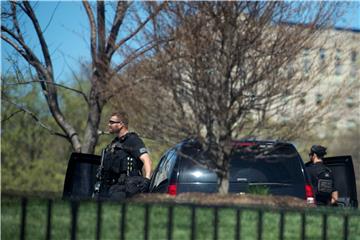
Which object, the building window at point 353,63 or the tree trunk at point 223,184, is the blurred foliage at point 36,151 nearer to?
the building window at point 353,63

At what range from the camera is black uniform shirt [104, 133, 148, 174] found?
27.1ft

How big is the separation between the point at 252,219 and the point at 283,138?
7.44 metres

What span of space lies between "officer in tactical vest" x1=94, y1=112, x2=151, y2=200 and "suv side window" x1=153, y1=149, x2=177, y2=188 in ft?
3.14

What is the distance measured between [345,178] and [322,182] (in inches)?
24.9

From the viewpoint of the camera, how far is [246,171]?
9664 mm

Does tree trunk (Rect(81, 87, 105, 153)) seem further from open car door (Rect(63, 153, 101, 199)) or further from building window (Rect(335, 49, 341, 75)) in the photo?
building window (Rect(335, 49, 341, 75))

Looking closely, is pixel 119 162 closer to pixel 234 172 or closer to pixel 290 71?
pixel 234 172

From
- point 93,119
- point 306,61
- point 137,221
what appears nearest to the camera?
point 137,221

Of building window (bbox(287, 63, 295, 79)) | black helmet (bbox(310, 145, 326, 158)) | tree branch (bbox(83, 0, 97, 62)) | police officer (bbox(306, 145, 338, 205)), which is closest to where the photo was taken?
police officer (bbox(306, 145, 338, 205))

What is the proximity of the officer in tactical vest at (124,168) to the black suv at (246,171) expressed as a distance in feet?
2.55

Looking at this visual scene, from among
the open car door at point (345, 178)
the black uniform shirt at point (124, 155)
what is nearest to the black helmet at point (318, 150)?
the open car door at point (345, 178)

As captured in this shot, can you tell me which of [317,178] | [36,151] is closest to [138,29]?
[317,178]

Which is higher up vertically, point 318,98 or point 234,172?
point 318,98

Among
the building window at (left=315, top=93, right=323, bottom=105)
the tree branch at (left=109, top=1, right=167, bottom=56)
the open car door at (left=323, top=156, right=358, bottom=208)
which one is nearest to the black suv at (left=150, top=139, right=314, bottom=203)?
the open car door at (left=323, top=156, right=358, bottom=208)
